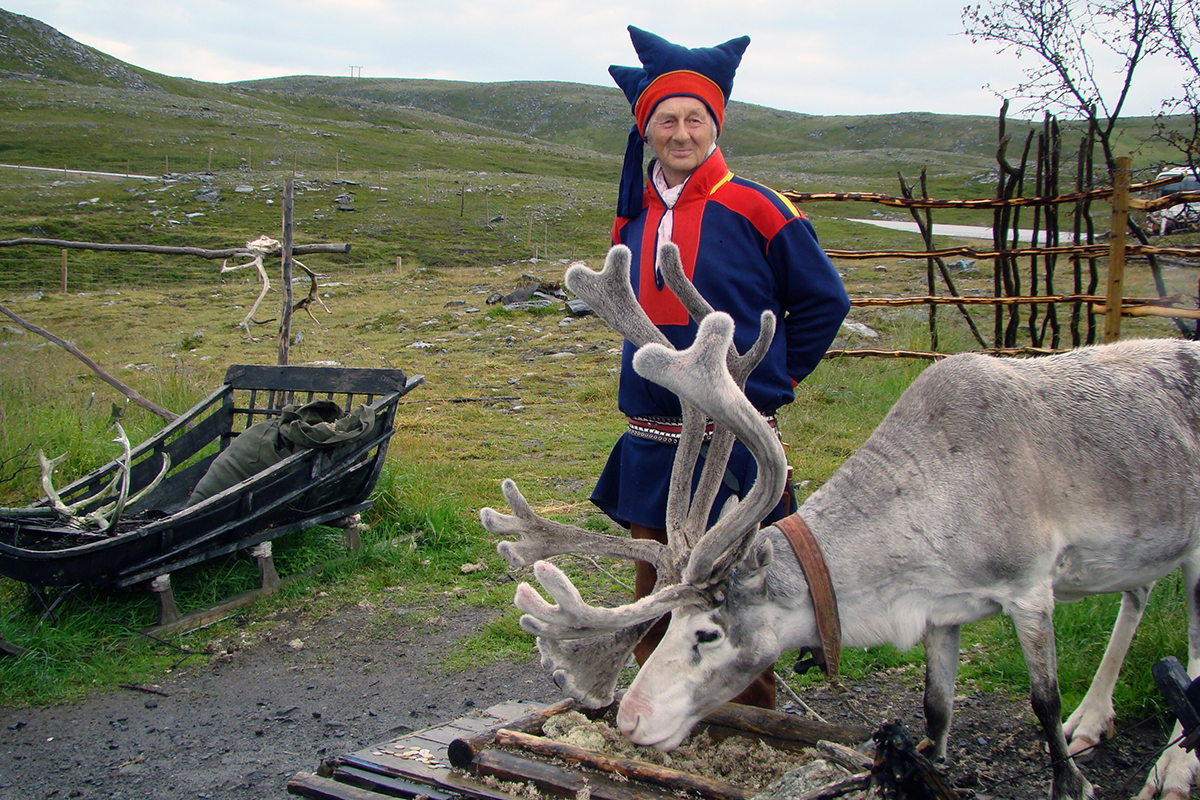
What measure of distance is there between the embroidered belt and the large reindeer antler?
0.43 feet

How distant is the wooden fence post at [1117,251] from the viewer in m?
4.48

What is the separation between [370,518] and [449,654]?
5.65 ft

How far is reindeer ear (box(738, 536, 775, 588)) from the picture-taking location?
7.50 feet

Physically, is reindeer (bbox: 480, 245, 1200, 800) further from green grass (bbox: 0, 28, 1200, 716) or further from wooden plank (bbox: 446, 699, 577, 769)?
green grass (bbox: 0, 28, 1200, 716)

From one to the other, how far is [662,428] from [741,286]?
0.54m

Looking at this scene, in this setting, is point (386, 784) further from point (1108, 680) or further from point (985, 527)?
point (1108, 680)

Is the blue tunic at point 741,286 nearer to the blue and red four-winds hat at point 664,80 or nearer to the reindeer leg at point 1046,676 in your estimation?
the blue and red four-winds hat at point 664,80

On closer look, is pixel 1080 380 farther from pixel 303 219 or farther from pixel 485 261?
pixel 303 219

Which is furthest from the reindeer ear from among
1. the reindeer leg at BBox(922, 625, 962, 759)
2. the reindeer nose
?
the reindeer leg at BBox(922, 625, 962, 759)

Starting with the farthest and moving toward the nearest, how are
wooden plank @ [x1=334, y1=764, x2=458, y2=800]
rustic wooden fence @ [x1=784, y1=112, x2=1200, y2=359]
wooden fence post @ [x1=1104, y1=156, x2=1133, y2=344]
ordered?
rustic wooden fence @ [x1=784, y1=112, x2=1200, y2=359] → wooden fence post @ [x1=1104, y1=156, x2=1133, y2=344] → wooden plank @ [x1=334, y1=764, x2=458, y2=800]

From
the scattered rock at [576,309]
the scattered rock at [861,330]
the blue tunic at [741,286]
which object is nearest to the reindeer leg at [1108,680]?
the blue tunic at [741,286]

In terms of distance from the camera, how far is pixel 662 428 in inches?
112

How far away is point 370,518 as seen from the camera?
568 cm

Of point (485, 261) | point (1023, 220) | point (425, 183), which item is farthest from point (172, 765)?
point (425, 183)
